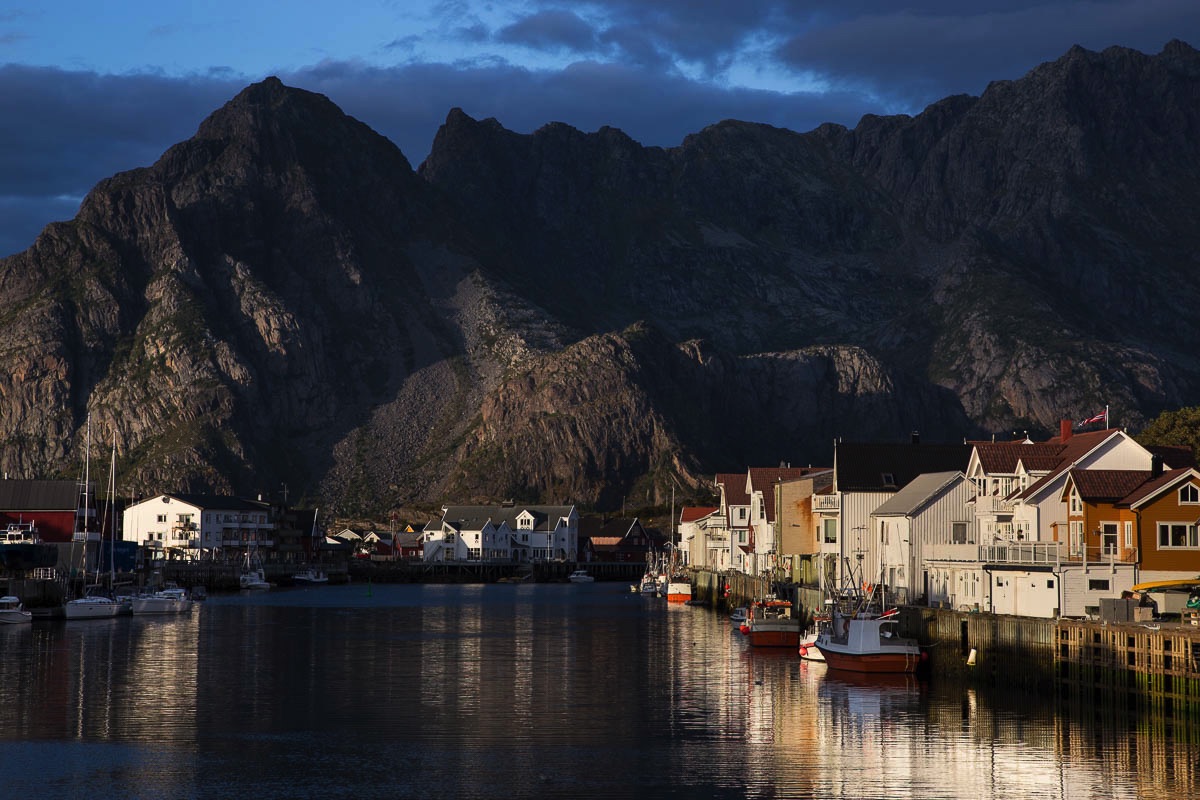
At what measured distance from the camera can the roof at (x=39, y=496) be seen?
17088 centimetres

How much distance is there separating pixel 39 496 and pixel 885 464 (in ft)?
335

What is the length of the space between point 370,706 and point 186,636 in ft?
164

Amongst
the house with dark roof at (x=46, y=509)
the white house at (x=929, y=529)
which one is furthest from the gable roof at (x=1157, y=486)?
the house with dark roof at (x=46, y=509)

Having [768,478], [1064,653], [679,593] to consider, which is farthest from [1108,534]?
[679,593]

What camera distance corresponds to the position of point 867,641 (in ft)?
292

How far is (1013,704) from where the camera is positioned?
7394cm

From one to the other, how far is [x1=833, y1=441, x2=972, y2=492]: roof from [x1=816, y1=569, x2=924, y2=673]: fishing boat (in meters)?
20.0

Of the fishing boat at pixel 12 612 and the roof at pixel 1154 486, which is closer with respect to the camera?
the roof at pixel 1154 486

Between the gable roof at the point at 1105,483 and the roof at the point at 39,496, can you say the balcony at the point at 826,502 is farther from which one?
the roof at the point at 39,496

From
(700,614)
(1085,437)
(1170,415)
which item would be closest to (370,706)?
(1085,437)

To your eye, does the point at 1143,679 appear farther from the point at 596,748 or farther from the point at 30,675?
the point at 30,675

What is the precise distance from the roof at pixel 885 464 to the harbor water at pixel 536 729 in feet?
51.9

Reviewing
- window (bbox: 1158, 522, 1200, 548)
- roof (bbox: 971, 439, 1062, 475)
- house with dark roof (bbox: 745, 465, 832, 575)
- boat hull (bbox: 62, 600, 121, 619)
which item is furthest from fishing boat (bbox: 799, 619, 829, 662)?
boat hull (bbox: 62, 600, 121, 619)

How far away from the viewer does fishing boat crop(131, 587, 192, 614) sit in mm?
153250
